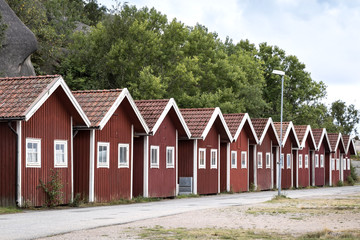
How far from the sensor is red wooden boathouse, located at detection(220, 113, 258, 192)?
4488 cm

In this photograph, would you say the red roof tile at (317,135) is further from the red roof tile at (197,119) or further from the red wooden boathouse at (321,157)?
the red roof tile at (197,119)

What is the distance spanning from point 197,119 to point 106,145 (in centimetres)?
1098

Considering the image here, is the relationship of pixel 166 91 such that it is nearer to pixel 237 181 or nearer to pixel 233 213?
pixel 237 181

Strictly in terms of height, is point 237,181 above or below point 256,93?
below

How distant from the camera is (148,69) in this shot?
63.3 m

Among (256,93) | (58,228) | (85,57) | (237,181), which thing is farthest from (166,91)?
(58,228)

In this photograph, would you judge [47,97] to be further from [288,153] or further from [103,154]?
[288,153]

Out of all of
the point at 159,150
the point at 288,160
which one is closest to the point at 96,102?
the point at 159,150

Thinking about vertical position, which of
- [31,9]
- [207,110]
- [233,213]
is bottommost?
[233,213]

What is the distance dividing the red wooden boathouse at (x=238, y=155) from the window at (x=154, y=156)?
9653mm

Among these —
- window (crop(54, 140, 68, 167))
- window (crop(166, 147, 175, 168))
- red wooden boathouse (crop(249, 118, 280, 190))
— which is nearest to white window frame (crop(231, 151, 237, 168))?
red wooden boathouse (crop(249, 118, 280, 190))

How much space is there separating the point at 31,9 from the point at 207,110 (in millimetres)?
21721

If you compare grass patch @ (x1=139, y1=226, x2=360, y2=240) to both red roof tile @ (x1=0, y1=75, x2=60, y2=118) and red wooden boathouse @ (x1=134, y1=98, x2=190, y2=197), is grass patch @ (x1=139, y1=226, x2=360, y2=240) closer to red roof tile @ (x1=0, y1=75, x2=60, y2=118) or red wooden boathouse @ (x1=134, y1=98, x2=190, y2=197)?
red roof tile @ (x1=0, y1=75, x2=60, y2=118)

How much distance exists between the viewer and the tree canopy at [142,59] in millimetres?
62375
